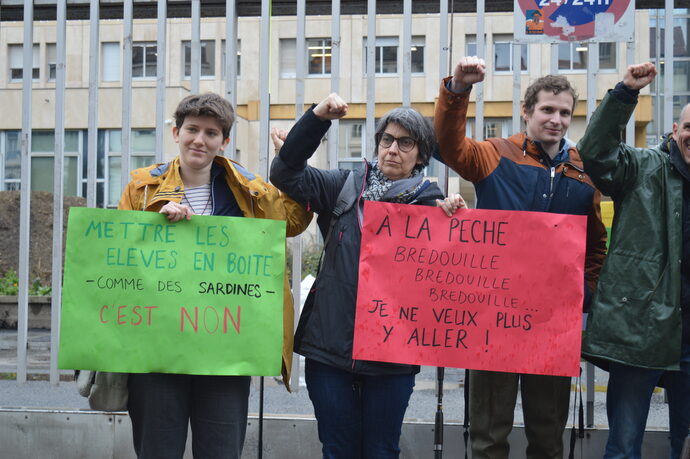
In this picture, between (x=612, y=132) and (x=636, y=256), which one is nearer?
(x=612, y=132)

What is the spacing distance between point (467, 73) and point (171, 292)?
1511 mm

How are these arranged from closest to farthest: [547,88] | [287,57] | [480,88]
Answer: [547,88] < [480,88] < [287,57]

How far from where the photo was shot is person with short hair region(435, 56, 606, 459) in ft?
12.0

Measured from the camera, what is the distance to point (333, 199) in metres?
3.51

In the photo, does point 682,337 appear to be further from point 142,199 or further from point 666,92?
point 142,199

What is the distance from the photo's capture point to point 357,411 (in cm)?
339

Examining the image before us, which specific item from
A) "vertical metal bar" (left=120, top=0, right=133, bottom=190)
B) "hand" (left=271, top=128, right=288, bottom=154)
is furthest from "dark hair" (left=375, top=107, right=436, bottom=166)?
"vertical metal bar" (left=120, top=0, right=133, bottom=190)

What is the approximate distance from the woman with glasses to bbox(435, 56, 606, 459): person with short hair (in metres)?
0.24

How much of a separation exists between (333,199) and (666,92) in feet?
8.16

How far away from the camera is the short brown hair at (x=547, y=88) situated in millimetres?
3662

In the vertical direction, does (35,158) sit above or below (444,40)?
above

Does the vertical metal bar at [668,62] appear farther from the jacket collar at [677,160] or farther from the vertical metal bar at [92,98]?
the vertical metal bar at [92,98]

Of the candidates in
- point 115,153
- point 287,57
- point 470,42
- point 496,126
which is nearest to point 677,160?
point 470,42

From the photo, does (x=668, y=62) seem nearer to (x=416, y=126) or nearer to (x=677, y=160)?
(x=677, y=160)
